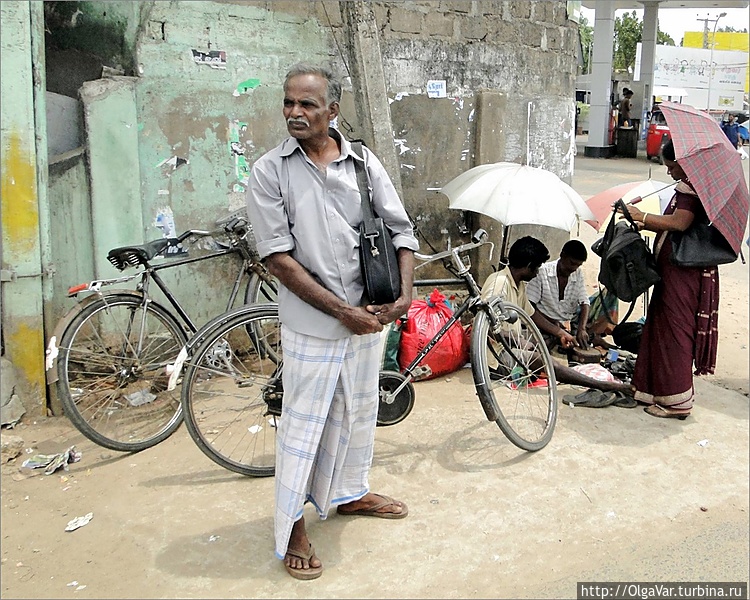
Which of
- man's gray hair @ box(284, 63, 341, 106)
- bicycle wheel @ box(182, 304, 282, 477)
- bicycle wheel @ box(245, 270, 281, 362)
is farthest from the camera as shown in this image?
bicycle wheel @ box(245, 270, 281, 362)

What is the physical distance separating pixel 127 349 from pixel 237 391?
67 centimetres

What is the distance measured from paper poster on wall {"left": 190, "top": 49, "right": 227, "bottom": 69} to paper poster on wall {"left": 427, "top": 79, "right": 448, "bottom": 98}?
1.67m

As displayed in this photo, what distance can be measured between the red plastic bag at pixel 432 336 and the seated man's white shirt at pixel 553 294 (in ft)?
2.21

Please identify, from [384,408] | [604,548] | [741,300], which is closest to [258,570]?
[384,408]

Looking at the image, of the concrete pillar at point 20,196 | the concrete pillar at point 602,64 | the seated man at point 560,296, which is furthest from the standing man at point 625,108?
the concrete pillar at point 20,196

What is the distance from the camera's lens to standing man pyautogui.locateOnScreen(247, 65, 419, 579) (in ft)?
8.51

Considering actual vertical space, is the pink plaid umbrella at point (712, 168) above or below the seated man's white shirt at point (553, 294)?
above

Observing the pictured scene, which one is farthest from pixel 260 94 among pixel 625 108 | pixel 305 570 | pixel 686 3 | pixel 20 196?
pixel 686 3

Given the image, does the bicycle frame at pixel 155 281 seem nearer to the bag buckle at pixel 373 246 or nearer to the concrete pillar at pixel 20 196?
the concrete pillar at pixel 20 196

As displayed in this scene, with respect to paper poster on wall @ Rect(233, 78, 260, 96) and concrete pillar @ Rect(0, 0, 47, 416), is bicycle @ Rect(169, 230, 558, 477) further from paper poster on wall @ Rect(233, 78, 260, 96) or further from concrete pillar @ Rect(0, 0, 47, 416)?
paper poster on wall @ Rect(233, 78, 260, 96)

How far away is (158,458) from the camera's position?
12.3ft

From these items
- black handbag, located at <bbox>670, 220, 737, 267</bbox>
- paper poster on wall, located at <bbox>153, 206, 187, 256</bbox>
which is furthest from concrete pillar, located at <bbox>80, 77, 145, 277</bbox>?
black handbag, located at <bbox>670, 220, 737, 267</bbox>

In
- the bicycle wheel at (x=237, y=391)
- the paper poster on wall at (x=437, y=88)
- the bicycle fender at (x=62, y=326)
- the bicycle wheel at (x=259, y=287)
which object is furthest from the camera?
the paper poster on wall at (x=437, y=88)

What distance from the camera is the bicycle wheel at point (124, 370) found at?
384 centimetres
